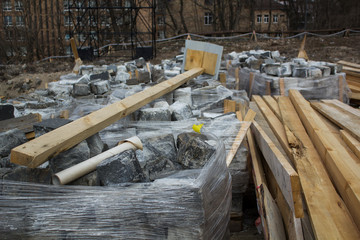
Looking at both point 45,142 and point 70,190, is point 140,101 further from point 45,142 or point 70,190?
point 70,190

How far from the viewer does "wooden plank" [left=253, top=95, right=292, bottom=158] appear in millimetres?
3024

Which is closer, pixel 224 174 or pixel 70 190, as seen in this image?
pixel 70 190

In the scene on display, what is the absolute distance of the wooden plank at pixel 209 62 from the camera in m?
5.62

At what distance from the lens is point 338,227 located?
78.0 inches

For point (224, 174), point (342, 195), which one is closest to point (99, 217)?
point (224, 174)

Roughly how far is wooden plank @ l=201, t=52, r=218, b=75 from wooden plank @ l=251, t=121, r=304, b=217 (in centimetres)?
278

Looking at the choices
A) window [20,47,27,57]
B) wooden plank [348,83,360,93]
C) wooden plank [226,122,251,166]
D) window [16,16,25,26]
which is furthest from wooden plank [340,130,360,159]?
window [16,16,25,26]

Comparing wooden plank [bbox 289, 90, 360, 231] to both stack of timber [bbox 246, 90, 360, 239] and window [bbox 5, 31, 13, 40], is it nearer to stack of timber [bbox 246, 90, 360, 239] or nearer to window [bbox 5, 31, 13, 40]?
stack of timber [bbox 246, 90, 360, 239]

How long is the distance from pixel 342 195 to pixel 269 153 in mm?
673

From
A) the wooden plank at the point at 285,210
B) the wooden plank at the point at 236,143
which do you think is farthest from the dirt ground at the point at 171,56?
the wooden plank at the point at 285,210

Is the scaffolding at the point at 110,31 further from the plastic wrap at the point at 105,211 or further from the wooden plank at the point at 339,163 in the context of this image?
the plastic wrap at the point at 105,211

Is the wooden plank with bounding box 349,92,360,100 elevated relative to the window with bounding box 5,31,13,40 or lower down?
lower down

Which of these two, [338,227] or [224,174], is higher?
[224,174]

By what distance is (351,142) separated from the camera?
2.83 metres
